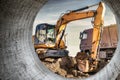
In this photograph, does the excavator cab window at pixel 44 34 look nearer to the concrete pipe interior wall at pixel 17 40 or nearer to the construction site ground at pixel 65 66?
the construction site ground at pixel 65 66

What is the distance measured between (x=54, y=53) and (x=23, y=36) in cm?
714

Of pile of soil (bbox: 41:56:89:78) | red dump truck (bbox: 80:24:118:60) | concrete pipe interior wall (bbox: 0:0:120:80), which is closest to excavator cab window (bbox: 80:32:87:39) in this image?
red dump truck (bbox: 80:24:118:60)

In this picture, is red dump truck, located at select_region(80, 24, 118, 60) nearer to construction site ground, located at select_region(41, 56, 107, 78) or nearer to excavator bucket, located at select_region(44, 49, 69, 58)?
construction site ground, located at select_region(41, 56, 107, 78)

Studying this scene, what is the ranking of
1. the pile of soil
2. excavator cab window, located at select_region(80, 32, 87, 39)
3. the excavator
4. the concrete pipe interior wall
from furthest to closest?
excavator cab window, located at select_region(80, 32, 87, 39) → the excavator → the pile of soil → the concrete pipe interior wall

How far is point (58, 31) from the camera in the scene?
9336 mm

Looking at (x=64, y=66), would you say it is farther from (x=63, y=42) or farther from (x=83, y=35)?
(x=83, y=35)

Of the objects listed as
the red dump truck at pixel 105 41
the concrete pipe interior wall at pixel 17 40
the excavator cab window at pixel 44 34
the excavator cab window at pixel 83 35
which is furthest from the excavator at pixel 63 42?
the concrete pipe interior wall at pixel 17 40

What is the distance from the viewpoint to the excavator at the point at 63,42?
9270 mm

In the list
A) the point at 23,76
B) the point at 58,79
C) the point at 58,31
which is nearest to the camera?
the point at 23,76

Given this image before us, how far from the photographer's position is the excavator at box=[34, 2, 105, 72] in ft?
30.4

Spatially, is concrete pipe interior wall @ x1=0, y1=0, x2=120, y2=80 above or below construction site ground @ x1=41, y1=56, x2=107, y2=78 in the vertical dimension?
above

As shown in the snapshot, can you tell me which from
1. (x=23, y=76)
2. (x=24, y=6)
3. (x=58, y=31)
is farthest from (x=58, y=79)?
(x=58, y=31)

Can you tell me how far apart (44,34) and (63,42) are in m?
0.74

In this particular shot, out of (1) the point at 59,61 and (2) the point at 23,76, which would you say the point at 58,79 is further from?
(1) the point at 59,61
